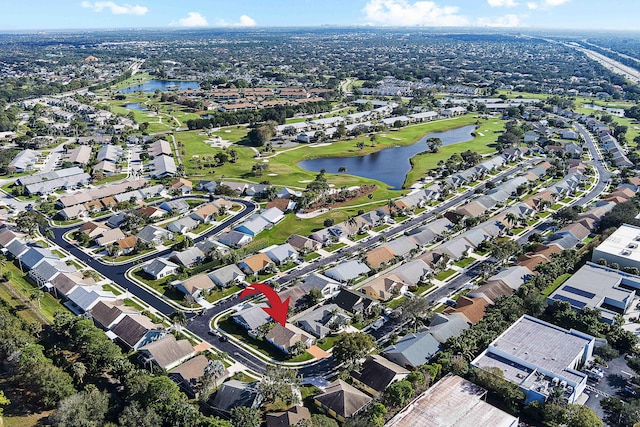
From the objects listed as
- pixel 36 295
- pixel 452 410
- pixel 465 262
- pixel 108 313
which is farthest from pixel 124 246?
pixel 452 410

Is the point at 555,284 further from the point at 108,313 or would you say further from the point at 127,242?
the point at 127,242

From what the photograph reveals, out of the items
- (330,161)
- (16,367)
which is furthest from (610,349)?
(330,161)

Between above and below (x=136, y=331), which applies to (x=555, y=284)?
below

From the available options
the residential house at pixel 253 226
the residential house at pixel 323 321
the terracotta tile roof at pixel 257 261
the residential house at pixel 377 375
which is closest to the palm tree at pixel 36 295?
the terracotta tile roof at pixel 257 261

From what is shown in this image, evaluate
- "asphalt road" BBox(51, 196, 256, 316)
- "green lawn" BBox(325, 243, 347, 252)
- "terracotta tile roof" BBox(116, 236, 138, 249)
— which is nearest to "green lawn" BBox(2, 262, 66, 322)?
"asphalt road" BBox(51, 196, 256, 316)

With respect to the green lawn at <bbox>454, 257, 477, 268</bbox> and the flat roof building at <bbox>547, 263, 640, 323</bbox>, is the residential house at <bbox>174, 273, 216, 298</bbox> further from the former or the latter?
the flat roof building at <bbox>547, 263, 640, 323</bbox>

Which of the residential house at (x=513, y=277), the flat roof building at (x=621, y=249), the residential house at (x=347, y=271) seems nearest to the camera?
the residential house at (x=513, y=277)

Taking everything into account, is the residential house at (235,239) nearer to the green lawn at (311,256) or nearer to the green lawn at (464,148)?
the green lawn at (311,256)
